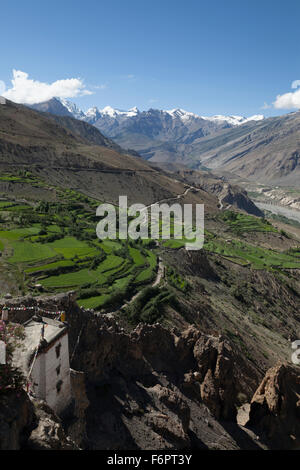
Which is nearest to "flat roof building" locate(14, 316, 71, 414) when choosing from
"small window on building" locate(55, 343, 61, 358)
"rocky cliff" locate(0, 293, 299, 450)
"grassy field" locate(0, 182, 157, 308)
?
"small window on building" locate(55, 343, 61, 358)

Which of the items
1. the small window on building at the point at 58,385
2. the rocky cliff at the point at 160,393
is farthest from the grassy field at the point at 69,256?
the small window on building at the point at 58,385

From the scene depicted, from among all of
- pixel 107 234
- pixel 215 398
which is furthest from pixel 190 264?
pixel 215 398

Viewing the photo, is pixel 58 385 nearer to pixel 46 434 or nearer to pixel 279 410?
pixel 46 434

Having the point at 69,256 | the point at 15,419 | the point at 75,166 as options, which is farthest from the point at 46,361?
the point at 75,166

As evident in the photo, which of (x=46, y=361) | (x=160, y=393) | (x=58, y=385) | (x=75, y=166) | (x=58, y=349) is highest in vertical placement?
(x=75, y=166)

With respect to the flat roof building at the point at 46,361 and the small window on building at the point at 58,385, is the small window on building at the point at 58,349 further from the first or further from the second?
the small window on building at the point at 58,385

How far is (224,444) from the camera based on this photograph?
760 inches

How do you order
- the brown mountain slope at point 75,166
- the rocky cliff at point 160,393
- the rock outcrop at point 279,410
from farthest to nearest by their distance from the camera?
Result: the brown mountain slope at point 75,166
the rock outcrop at point 279,410
the rocky cliff at point 160,393

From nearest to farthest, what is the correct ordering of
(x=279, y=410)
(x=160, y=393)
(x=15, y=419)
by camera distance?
(x=15, y=419)
(x=160, y=393)
(x=279, y=410)

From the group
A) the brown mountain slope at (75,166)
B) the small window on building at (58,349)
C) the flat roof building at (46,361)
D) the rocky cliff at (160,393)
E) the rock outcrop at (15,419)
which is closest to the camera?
the rock outcrop at (15,419)

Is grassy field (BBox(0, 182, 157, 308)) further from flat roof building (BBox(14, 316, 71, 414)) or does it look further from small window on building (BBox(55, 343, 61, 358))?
small window on building (BBox(55, 343, 61, 358))

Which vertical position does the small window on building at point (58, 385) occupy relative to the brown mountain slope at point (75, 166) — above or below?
below
